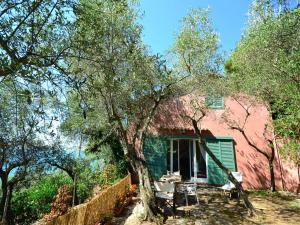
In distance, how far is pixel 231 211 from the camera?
10133 millimetres

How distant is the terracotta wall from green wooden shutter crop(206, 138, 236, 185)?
5547 millimetres

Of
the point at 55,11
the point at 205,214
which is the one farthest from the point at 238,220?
the point at 55,11

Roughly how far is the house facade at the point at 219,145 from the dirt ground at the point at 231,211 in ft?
6.35

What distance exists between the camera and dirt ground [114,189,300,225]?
354 inches

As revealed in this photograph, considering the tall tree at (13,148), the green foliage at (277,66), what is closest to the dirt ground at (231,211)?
the green foliage at (277,66)

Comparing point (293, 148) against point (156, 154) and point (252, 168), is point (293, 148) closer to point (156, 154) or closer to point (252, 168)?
point (252, 168)

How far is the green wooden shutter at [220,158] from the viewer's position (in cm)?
1451

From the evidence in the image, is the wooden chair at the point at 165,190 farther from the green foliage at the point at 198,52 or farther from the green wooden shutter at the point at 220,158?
the green wooden shutter at the point at 220,158

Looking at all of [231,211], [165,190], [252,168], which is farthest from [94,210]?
[252,168]

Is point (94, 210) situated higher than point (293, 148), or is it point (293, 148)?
point (293, 148)

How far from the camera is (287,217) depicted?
31.6 ft

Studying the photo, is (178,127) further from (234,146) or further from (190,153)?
(234,146)

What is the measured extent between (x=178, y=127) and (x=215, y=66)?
13.7ft

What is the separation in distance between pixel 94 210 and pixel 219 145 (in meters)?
8.90
